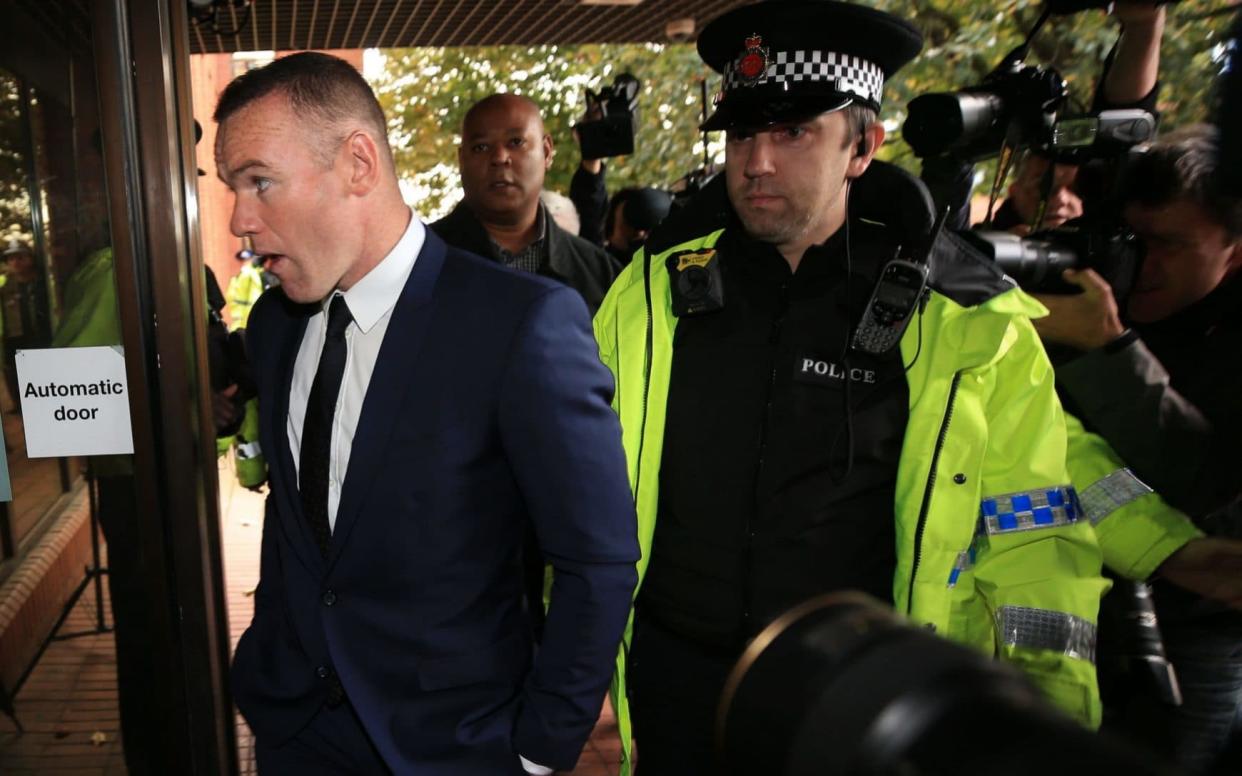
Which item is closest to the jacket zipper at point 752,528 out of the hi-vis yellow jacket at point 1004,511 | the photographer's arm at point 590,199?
the hi-vis yellow jacket at point 1004,511

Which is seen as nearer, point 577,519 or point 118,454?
point 577,519

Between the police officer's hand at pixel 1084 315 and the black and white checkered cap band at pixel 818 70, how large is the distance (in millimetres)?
607

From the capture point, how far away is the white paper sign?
191 cm

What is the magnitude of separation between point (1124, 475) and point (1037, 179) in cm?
187

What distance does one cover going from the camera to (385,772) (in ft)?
5.59

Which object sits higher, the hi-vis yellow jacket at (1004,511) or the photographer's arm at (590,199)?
the photographer's arm at (590,199)

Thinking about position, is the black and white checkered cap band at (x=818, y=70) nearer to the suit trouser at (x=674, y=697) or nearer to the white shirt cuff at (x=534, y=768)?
the suit trouser at (x=674, y=697)

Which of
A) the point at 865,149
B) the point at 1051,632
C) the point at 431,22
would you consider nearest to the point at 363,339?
the point at 865,149

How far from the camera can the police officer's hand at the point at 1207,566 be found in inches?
71.0

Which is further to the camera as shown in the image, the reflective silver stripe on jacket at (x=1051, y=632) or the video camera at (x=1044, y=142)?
the video camera at (x=1044, y=142)

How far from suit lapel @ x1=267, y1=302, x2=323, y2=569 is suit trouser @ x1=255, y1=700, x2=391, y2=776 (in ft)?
1.00

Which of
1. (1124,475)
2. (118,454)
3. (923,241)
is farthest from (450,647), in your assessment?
(1124,475)

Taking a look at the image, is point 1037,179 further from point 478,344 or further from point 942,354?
point 478,344

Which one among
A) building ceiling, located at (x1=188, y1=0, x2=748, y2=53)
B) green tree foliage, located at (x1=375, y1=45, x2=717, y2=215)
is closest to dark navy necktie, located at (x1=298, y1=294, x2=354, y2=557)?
building ceiling, located at (x1=188, y1=0, x2=748, y2=53)
